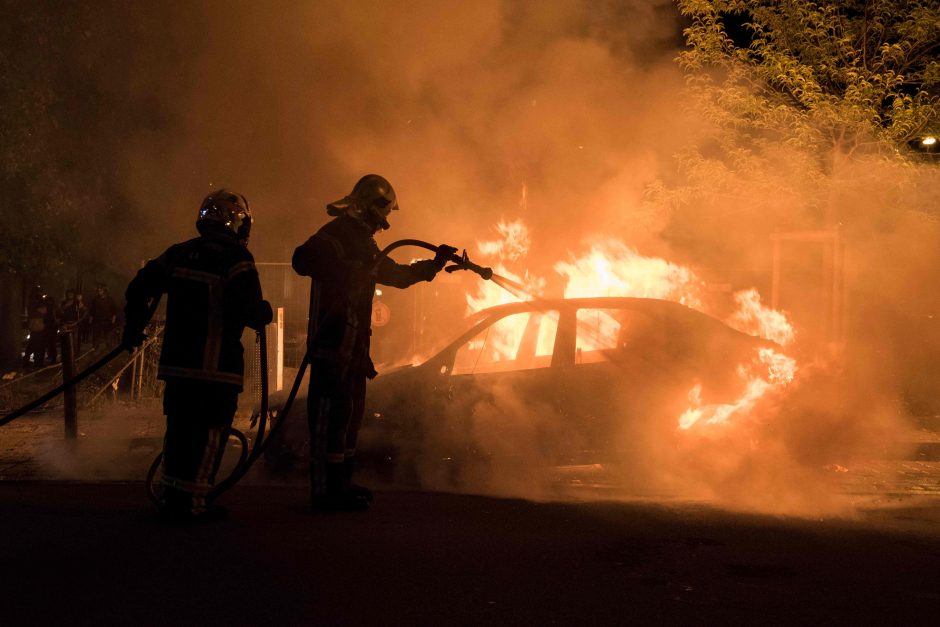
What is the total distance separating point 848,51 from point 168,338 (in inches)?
335

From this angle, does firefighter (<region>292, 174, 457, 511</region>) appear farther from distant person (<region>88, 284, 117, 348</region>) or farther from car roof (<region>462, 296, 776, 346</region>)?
distant person (<region>88, 284, 117, 348</region>)

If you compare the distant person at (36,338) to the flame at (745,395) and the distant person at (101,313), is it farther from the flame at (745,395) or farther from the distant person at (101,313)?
the flame at (745,395)

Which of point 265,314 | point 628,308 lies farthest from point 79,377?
point 628,308

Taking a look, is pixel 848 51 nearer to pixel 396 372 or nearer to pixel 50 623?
pixel 396 372

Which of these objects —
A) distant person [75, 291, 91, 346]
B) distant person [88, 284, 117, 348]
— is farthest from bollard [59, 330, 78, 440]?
distant person [88, 284, 117, 348]

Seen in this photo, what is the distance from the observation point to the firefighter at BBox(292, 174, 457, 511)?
17.5ft

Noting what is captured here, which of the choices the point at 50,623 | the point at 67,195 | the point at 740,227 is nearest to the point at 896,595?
the point at 50,623

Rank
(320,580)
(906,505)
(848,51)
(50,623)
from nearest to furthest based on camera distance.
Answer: (50,623) < (320,580) < (906,505) < (848,51)

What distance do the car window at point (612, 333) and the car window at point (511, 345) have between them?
21 cm

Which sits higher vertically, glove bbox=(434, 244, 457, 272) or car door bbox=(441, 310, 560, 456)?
glove bbox=(434, 244, 457, 272)

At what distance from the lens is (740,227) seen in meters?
14.1

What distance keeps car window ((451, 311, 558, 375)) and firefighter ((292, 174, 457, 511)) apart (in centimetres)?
145

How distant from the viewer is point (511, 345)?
23.6ft

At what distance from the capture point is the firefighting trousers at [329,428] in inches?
210
